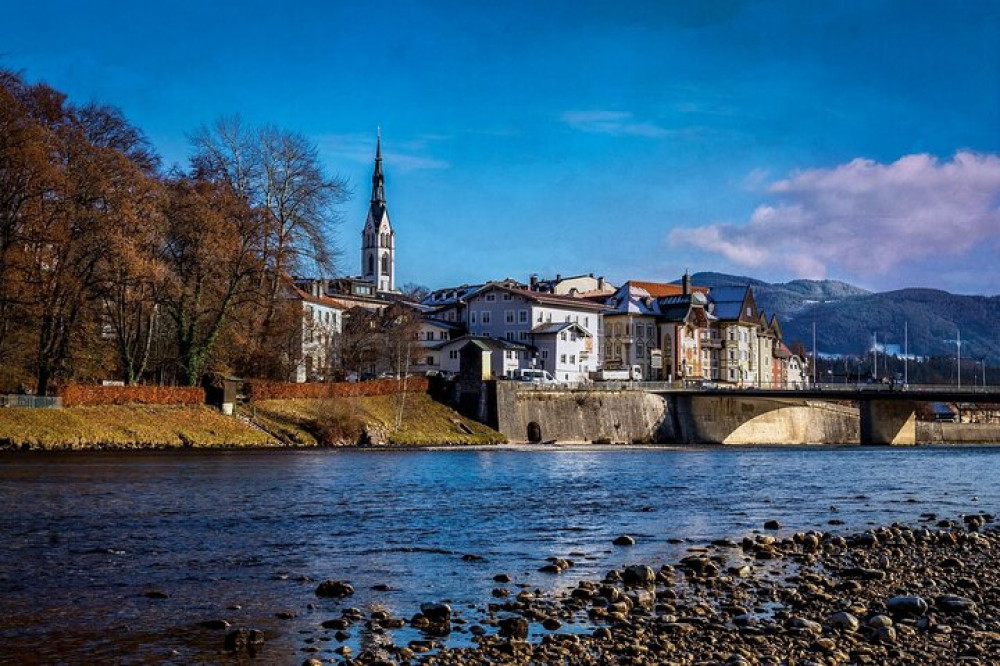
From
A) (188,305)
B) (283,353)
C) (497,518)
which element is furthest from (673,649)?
(283,353)

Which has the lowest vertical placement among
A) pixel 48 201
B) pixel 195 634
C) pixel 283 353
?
pixel 195 634

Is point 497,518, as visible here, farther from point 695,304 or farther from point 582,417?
point 695,304

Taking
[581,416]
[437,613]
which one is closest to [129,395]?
[581,416]

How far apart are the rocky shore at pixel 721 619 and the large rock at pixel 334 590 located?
2 cm

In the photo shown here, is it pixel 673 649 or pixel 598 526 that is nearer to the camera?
pixel 673 649

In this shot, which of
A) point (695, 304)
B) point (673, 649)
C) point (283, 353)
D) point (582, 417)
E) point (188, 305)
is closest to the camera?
point (673, 649)

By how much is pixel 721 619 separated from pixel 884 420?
319ft

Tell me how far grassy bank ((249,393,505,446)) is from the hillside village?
581cm

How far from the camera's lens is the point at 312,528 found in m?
26.3

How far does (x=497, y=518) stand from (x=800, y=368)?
17835 centimetres

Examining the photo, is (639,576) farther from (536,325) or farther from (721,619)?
(536,325)

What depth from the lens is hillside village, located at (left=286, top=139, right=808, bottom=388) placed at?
308ft

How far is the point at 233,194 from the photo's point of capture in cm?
6675

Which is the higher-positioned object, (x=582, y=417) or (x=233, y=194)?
(x=233, y=194)
